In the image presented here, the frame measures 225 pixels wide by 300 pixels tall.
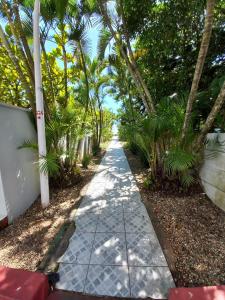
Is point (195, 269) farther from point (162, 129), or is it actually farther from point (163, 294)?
point (162, 129)

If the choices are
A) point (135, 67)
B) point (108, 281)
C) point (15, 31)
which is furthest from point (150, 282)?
point (15, 31)

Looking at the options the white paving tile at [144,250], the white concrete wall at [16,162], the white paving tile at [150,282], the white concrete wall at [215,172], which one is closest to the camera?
the white paving tile at [150,282]

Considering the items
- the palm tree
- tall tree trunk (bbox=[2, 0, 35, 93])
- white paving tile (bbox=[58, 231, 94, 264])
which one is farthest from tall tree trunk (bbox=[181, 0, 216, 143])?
tall tree trunk (bbox=[2, 0, 35, 93])

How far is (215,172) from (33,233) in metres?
3.63

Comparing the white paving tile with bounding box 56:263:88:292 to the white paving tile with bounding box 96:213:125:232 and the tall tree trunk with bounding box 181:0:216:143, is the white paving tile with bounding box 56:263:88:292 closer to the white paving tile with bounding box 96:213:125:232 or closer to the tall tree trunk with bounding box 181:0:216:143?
the white paving tile with bounding box 96:213:125:232

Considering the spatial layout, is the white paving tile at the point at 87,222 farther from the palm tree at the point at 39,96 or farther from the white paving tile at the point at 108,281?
the palm tree at the point at 39,96

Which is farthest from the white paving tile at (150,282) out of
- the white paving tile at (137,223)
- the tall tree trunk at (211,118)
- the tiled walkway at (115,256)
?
the tall tree trunk at (211,118)

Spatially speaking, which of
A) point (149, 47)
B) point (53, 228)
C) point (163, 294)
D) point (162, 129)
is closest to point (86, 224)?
point (53, 228)

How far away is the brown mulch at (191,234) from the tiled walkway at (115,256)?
0.18m

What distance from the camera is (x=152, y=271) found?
7.03 feet

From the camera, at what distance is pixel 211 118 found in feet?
11.0

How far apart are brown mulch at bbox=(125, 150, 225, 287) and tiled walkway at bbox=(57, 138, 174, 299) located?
0.58ft

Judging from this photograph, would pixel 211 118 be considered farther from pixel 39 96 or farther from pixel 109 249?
pixel 39 96

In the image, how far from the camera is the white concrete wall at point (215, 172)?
3.36 meters
